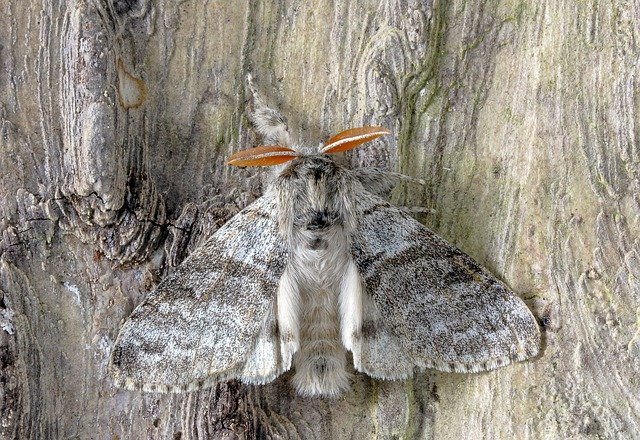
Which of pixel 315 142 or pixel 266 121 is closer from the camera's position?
pixel 266 121

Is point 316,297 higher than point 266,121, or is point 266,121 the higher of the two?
point 266,121

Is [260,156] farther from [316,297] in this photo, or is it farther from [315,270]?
[316,297]

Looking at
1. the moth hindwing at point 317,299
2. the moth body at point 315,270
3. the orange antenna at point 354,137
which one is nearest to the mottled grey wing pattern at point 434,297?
the moth hindwing at point 317,299

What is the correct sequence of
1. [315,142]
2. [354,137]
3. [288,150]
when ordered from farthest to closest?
[315,142], [288,150], [354,137]

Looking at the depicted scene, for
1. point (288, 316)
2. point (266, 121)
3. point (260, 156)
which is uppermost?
point (266, 121)

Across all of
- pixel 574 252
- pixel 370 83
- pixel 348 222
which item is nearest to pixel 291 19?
pixel 370 83

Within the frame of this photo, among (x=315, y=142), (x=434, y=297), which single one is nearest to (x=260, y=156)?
(x=315, y=142)

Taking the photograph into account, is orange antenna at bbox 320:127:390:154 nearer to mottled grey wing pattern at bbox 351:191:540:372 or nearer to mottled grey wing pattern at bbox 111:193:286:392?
mottled grey wing pattern at bbox 351:191:540:372
